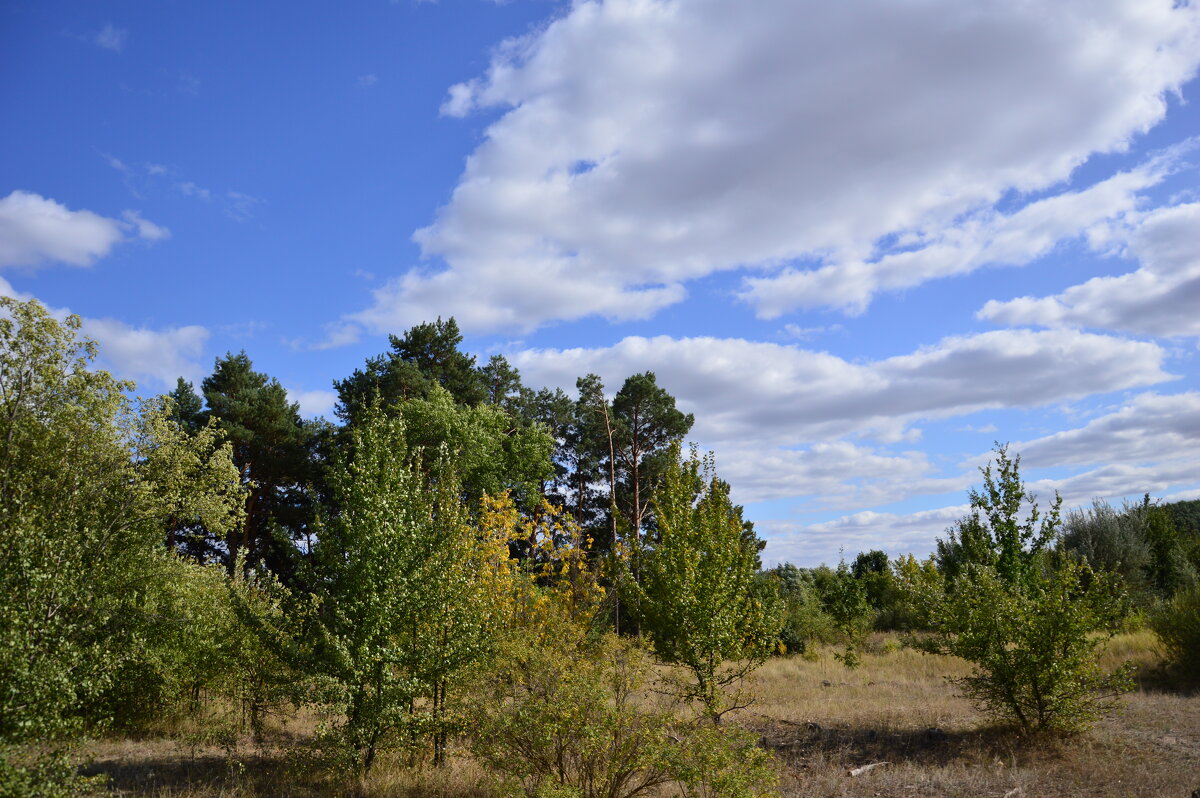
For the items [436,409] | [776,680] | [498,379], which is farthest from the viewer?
[498,379]

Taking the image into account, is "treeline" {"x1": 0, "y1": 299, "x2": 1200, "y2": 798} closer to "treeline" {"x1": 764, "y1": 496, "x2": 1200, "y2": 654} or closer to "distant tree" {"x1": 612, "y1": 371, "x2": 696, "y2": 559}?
"treeline" {"x1": 764, "y1": 496, "x2": 1200, "y2": 654}

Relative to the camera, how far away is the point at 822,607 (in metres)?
32.4

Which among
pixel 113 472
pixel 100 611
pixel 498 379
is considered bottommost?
pixel 100 611

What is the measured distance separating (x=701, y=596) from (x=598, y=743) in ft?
15.0

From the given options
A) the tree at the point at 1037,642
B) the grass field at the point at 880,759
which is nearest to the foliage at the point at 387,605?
the grass field at the point at 880,759

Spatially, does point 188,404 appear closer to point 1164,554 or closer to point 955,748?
A: point 955,748

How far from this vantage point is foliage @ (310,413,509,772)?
9.43m

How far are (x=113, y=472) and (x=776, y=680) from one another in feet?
59.7

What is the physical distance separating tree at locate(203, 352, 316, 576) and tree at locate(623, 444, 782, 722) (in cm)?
2258

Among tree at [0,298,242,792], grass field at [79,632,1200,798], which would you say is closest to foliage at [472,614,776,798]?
grass field at [79,632,1200,798]

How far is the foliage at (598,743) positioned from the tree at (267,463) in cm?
2492

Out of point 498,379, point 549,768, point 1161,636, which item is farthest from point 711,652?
point 498,379

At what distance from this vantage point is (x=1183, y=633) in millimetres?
16828

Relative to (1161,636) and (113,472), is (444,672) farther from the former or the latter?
(1161,636)
